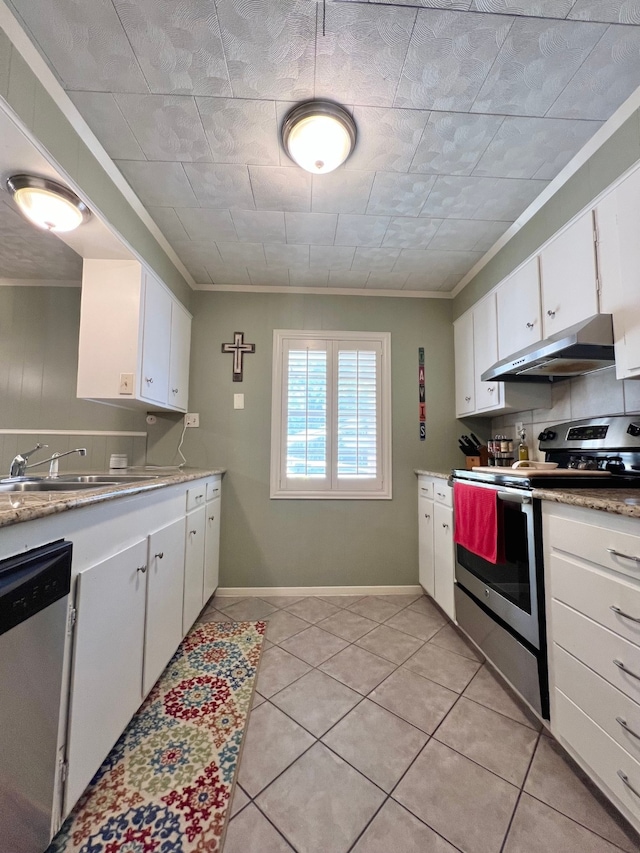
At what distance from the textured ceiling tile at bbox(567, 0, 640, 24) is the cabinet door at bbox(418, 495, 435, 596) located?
7.59 ft

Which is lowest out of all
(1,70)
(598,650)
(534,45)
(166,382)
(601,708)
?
(601,708)

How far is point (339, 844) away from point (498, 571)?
1.15 m

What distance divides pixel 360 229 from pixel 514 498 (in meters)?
1.79

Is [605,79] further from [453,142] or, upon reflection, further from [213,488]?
[213,488]

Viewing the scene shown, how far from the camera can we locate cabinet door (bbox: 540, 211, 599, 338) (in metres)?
1.53

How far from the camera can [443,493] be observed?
226 centimetres

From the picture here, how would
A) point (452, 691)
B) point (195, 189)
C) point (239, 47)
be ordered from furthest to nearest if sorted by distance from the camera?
point (195, 189)
point (452, 691)
point (239, 47)

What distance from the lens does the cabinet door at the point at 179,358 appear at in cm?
248

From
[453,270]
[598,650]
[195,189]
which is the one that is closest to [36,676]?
[598,650]

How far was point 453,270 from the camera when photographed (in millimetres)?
2627

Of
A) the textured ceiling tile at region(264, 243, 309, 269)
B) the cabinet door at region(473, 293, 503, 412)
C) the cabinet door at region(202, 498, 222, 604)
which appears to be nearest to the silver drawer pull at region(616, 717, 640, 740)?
the cabinet door at region(473, 293, 503, 412)

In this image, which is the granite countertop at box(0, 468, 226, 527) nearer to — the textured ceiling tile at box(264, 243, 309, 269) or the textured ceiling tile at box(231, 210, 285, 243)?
the textured ceiling tile at box(231, 210, 285, 243)

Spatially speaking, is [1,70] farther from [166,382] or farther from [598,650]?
[598,650]

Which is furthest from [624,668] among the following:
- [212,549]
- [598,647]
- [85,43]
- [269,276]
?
[269,276]
